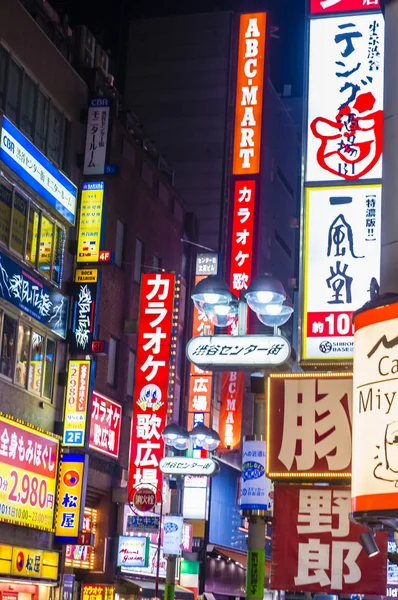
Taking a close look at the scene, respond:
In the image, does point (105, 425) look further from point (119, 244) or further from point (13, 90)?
point (13, 90)

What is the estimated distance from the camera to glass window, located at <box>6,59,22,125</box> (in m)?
28.3

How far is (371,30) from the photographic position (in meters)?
13.8

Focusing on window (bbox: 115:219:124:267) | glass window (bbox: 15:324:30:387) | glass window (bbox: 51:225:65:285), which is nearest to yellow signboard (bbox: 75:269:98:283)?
glass window (bbox: 51:225:65:285)

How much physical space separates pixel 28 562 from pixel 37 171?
10733mm

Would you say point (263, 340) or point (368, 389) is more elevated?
point (263, 340)

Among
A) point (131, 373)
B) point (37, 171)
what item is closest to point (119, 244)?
point (131, 373)

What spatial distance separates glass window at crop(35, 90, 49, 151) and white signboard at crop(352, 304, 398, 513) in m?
24.3

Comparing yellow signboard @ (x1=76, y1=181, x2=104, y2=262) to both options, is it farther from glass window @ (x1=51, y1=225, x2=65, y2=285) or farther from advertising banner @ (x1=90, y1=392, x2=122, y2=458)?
advertising banner @ (x1=90, y1=392, x2=122, y2=458)

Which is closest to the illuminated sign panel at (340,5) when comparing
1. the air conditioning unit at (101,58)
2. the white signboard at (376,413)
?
the white signboard at (376,413)

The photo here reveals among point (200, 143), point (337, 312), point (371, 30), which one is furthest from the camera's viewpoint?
point (200, 143)

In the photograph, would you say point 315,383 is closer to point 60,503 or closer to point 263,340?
point 263,340

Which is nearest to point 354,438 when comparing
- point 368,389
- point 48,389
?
point 368,389

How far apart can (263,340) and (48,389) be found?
59.4 feet

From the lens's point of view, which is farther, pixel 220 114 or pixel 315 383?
pixel 220 114
